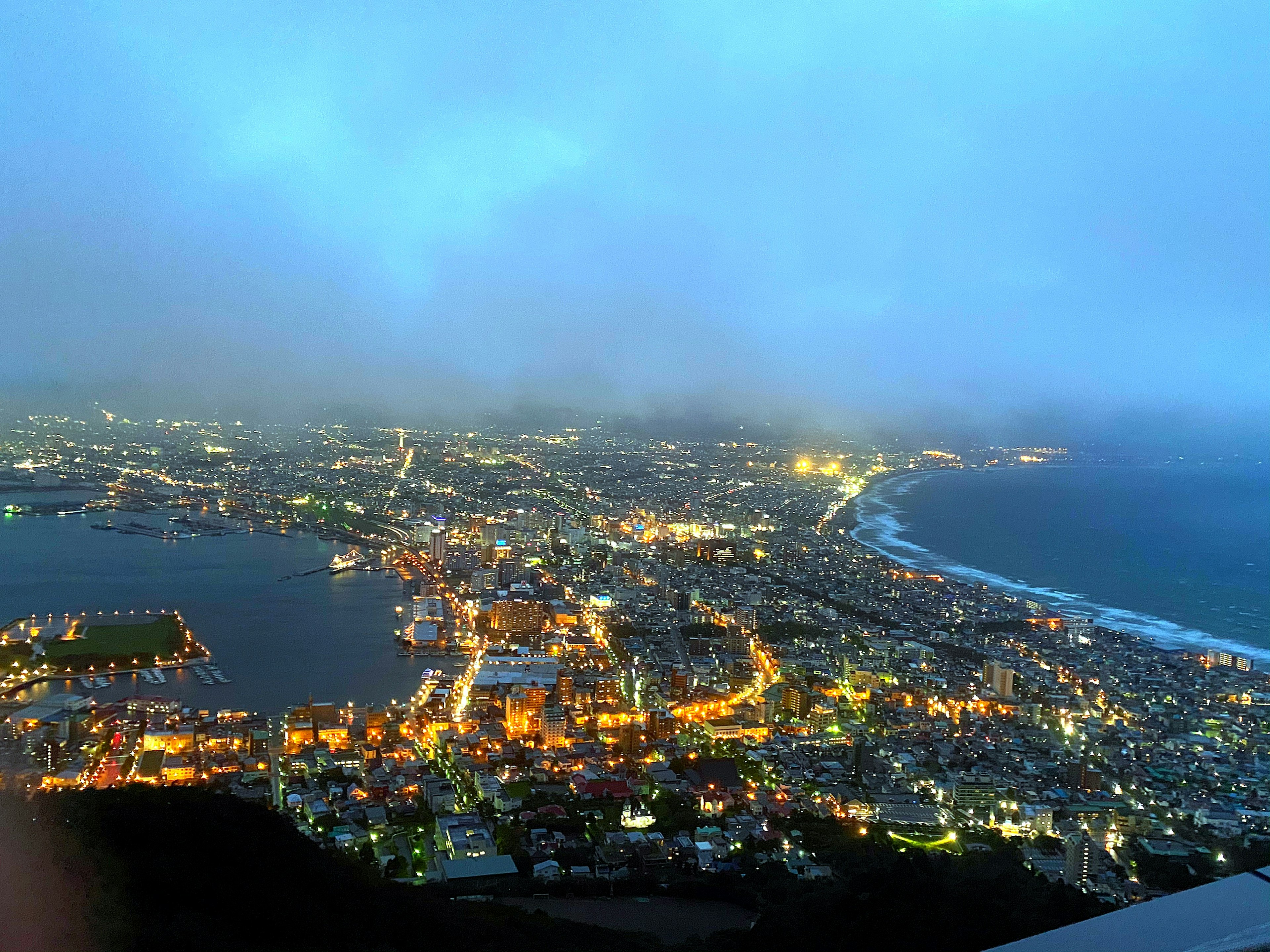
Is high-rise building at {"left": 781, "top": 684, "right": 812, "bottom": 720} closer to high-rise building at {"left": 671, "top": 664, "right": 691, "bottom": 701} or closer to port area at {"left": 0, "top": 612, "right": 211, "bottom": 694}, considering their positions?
high-rise building at {"left": 671, "top": 664, "right": 691, "bottom": 701}

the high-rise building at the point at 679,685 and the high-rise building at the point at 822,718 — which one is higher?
the high-rise building at the point at 822,718

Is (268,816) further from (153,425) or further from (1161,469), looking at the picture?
(1161,469)

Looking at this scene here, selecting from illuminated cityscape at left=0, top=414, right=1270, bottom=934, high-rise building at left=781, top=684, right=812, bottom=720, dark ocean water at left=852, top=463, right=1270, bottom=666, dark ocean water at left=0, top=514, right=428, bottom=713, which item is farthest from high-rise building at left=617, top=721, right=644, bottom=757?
dark ocean water at left=852, top=463, right=1270, bottom=666

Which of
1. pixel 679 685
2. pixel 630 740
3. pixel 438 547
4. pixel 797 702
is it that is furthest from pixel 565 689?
pixel 438 547

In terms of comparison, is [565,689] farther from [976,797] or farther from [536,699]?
[976,797]

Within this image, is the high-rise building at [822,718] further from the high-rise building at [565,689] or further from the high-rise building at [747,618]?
the high-rise building at [747,618]

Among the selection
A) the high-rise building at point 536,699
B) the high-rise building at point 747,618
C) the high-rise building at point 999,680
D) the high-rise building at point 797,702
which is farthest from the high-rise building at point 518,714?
the high-rise building at point 999,680
